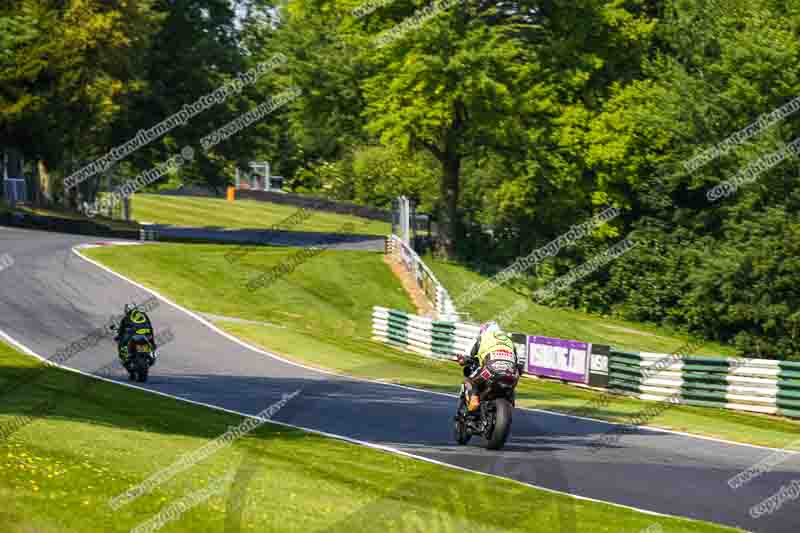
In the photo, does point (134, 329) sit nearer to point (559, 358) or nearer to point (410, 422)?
point (410, 422)

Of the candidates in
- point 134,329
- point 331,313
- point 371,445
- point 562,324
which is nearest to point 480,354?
point 371,445

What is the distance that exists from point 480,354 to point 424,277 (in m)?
26.5

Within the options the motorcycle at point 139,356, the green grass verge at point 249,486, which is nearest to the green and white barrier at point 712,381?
the motorcycle at point 139,356

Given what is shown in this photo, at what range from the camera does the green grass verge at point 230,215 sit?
70.8 meters

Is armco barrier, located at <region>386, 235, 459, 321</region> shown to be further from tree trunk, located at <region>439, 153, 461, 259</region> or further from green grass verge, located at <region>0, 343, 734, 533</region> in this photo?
green grass verge, located at <region>0, 343, 734, 533</region>

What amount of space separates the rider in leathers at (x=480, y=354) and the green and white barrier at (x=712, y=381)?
10.7m

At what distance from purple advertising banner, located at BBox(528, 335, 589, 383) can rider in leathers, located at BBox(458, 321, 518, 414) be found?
42.3 ft

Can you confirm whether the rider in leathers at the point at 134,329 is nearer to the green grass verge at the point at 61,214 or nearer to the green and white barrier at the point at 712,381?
the green and white barrier at the point at 712,381

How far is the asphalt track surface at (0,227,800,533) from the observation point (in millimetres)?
13891

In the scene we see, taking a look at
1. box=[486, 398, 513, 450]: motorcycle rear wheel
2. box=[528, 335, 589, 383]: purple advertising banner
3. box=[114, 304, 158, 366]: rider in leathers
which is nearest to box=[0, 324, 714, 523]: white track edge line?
box=[114, 304, 158, 366]: rider in leathers

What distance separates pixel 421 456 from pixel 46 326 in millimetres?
15914

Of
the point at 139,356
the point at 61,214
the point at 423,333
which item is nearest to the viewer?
the point at 139,356

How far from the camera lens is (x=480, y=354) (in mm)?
16016

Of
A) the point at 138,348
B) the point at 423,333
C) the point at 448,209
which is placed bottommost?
the point at 423,333
